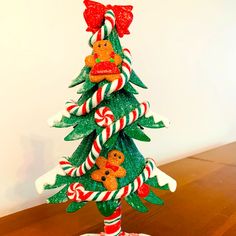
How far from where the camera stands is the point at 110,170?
0.44m

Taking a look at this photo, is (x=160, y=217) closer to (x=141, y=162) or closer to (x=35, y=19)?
(x=141, y=162)

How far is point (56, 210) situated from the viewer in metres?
0.70

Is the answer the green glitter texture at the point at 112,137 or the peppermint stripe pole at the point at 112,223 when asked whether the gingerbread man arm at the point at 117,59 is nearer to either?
the green glitter texture at the point at 112,137

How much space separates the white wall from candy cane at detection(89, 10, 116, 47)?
0.31m

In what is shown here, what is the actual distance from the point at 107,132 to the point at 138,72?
1.88 feet

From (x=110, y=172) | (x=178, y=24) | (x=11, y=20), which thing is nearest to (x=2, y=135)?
(x=11, y=20)

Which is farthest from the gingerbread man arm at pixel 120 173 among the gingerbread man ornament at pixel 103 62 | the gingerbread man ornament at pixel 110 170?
the gingerbread man ornament at pixel 103 62

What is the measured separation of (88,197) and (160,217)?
10.8 inches

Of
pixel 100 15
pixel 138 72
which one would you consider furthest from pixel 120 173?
pixel 138 72

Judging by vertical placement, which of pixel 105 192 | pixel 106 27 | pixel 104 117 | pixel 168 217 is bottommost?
pixel 168 217

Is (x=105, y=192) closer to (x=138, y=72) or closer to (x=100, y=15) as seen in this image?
(x=100, y=15)

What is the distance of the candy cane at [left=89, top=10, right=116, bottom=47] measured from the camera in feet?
1.47

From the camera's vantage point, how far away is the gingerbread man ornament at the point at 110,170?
44 centimetres

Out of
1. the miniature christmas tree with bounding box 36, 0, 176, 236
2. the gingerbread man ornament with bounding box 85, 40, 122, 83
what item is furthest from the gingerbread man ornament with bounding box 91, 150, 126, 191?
the gingerbread man ornament with bounding box 85, 40, 122, 83
